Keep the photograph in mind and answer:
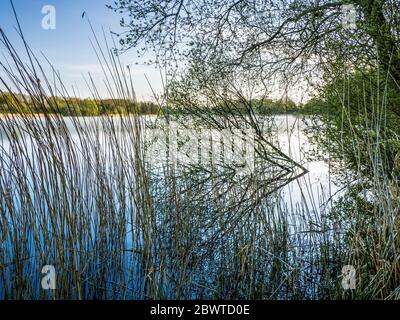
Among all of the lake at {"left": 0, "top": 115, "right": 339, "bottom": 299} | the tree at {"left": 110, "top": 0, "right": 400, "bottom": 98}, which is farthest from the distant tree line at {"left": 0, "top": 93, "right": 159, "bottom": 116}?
the tree at {"left": 110, "top": 0, "right": 400, "bottom": 98}

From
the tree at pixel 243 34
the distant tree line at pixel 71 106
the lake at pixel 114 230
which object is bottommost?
the lake at pixel 114 230

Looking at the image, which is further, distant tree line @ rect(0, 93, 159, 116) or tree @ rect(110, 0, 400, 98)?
tree @ rect(110, 0, 400, 98)

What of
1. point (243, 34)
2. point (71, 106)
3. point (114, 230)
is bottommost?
point (114, 230)

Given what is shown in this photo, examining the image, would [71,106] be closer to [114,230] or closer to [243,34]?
[114,230]

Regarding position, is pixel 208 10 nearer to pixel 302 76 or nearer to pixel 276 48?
pixel 276 48

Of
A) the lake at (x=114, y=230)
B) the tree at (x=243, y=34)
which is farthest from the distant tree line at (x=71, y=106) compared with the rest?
the tree at (x=243, y=34)

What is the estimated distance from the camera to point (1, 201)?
4.84ft

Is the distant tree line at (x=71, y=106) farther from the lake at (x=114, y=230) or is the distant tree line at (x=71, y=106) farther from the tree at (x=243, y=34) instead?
the tree at (x=243, y=34)

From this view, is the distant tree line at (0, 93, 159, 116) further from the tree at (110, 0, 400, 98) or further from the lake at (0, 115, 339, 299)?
the tree at (110, 0, 400, 98)

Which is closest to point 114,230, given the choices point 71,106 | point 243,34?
point 71,106

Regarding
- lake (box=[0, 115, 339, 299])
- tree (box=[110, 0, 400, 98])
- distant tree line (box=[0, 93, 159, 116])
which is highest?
tree (box=[110, 0, 400, 98])

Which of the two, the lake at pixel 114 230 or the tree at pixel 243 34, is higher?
the tree at pixel 243 34
